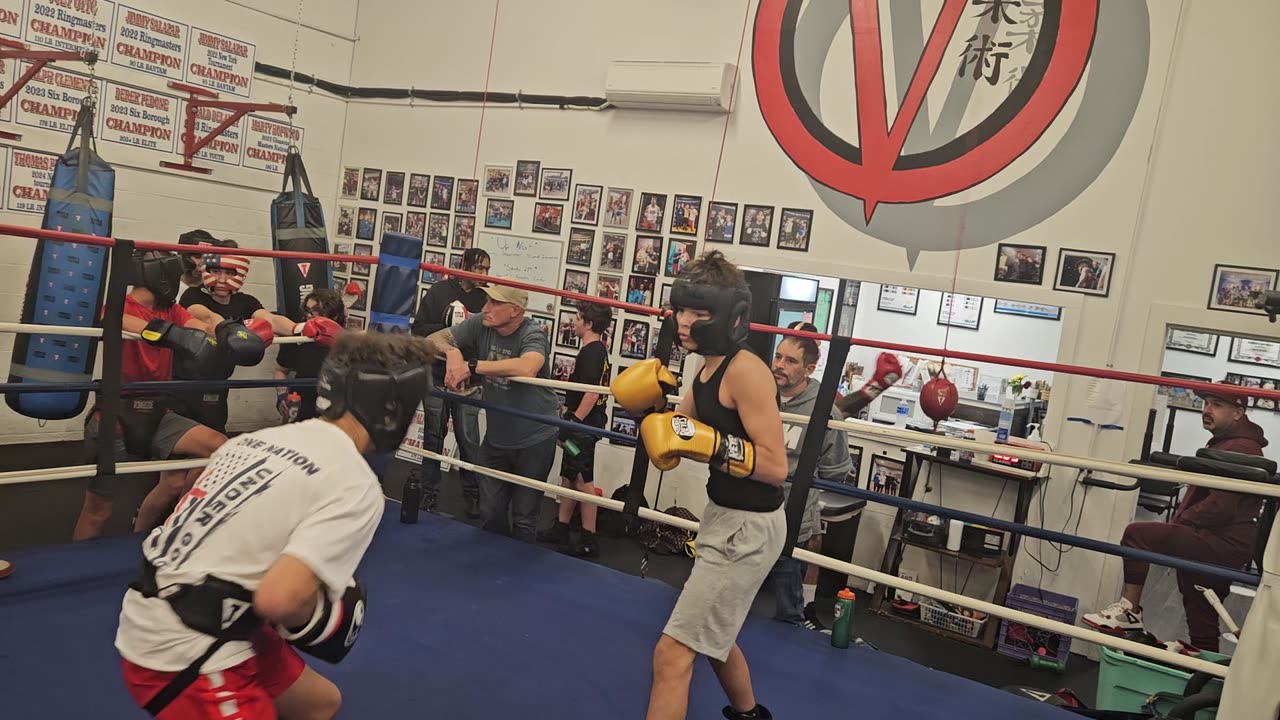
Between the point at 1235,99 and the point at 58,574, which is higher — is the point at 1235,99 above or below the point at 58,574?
above

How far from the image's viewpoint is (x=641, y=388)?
2.38m

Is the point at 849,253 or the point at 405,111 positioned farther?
the point at 405,111

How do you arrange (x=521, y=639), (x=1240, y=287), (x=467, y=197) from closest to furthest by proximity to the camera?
(x=521, y=639) → (x=1240, y=287) → (x=467, y=197)

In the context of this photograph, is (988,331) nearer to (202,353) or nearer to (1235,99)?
(1235,99)

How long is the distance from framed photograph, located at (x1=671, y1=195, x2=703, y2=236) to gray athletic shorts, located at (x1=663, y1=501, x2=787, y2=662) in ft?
11.2

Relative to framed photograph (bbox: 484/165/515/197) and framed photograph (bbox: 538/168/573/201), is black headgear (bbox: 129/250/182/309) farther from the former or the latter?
framed photograph (bbox: 484/165/515/197)

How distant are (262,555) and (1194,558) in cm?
360

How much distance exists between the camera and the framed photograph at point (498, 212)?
19.7ft

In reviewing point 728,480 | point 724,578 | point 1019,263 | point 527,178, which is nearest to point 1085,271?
point 1019,263

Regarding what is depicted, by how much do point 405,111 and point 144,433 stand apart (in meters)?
4.12

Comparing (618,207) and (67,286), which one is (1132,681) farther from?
(67,286)

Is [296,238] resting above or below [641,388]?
above

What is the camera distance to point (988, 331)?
6.96m

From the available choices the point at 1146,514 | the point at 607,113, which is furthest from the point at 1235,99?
the point at 607,113
